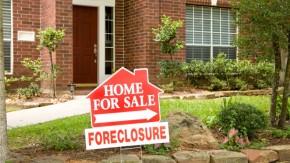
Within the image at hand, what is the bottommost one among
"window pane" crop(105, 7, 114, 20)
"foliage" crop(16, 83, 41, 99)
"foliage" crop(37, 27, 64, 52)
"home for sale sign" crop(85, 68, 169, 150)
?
"foliage" crop(16, 83, 41, 99)

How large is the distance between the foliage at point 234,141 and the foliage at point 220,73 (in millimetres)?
7463

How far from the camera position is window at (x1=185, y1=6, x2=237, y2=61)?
15.6m

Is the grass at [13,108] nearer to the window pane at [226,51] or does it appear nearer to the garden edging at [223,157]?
the garden edging at [223,157]

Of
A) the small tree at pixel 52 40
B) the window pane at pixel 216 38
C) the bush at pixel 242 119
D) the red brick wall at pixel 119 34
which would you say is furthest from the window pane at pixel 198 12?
the bush at pixel 242 119

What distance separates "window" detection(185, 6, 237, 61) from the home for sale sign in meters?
10.0

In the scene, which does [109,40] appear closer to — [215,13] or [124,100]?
[215,13]

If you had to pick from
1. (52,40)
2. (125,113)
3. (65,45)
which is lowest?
(125,113)

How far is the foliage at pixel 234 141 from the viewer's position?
6.46m

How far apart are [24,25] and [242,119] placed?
8.69 m

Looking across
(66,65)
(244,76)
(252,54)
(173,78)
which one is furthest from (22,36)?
(252,54)

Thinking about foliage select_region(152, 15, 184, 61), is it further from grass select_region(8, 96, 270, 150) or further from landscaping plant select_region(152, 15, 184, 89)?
grass select_region(8, 96, 270, 150)

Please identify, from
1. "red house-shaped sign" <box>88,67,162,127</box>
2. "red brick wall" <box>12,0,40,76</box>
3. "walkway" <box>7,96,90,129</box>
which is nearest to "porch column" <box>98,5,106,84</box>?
"red brick wall" <box>12,0,40,76</box>

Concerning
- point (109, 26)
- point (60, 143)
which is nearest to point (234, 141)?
point (60, 143)

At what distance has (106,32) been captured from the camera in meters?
15.3
